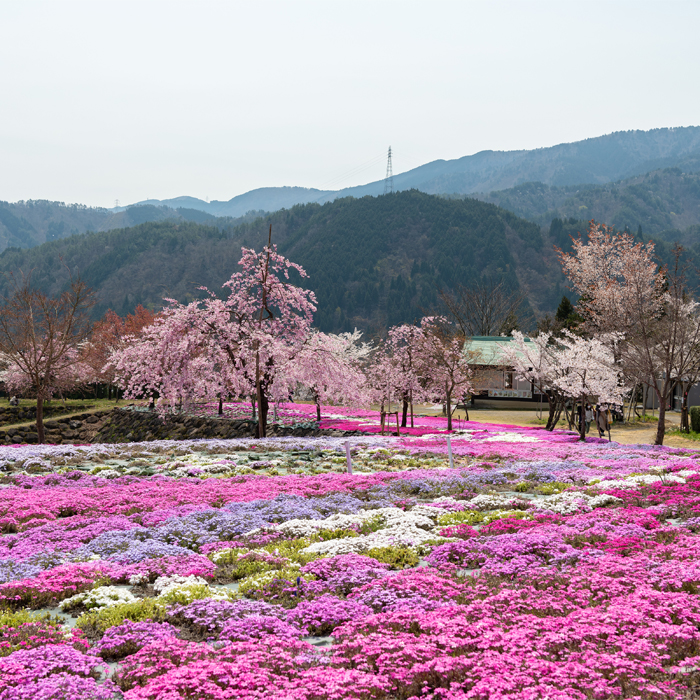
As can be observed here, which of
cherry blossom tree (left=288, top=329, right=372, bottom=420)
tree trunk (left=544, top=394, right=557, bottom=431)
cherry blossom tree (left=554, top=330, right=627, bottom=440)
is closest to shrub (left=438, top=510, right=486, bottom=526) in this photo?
cherry blossom tree (left=288, top=329, right=372, bottom=420)

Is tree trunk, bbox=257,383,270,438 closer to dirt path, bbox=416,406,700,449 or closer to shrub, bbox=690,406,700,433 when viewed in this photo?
dirt path, bbox=416,406,700,449

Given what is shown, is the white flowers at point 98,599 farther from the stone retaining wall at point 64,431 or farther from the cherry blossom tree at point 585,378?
the stone retaining wall at point 64,431

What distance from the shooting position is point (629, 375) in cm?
4309

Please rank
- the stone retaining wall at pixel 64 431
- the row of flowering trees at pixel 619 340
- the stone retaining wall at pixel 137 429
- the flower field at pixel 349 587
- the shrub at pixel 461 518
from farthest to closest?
the stone retaining wall at pixel 64 431 → the stone retaining wall at pixel 137 429 → the row of flowering trees at pixel 619 340 → the shrub at pixel 461 518 → the flower field at pixel 349 587

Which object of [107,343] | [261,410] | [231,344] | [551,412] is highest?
[107,343]

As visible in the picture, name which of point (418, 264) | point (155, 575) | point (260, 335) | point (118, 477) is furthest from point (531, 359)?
point (418, 264)

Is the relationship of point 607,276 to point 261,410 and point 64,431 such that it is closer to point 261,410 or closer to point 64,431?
point 261,410

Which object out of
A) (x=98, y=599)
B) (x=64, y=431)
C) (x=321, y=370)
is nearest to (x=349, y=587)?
(x=98, y=599)

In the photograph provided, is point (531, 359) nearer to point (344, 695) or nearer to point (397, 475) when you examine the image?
point (397, 475)

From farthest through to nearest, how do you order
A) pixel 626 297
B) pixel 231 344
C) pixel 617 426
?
pixel 626 297 < pixel 617 426 < pixel 231 344

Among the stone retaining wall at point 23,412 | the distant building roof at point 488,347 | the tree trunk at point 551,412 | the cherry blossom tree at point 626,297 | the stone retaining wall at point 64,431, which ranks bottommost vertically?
the stone retaining wall at point 64,431

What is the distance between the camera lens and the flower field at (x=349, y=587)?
4898 mm

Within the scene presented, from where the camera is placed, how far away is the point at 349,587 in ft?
25.7

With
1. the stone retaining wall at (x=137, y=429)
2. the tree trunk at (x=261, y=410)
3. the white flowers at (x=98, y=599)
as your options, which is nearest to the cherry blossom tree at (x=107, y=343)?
the stone retaining wall at (x=137, y=429)
